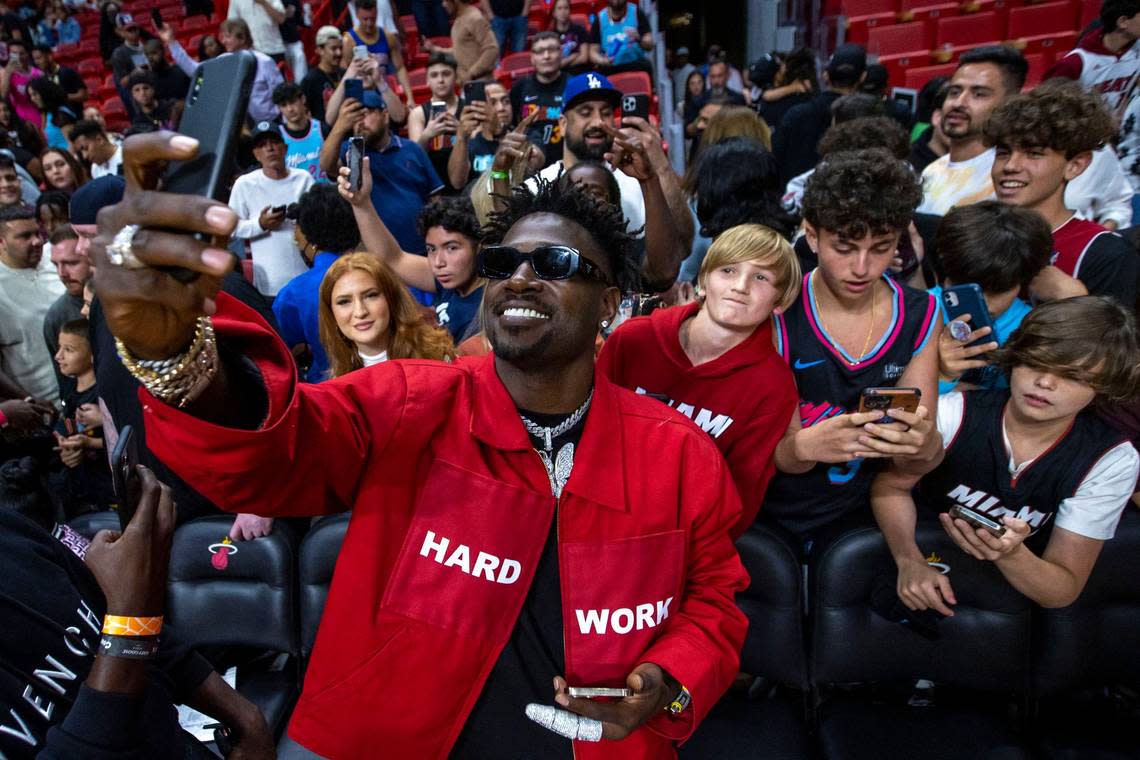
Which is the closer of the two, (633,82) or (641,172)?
(641,172)

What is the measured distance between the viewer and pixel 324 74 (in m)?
7.85

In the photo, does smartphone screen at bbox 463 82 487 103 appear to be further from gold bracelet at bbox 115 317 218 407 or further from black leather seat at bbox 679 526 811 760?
gold bracelet at bbox 115 317 218 407

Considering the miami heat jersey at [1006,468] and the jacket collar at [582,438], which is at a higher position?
the jacket collar at [582,438]

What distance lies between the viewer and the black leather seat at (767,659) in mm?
2277

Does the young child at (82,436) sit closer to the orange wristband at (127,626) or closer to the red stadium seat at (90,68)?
the orange wristband at (127,626)

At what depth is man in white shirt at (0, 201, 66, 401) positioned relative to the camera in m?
4.62

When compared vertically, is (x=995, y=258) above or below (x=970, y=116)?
below

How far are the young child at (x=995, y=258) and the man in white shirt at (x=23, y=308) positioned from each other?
4923 mm

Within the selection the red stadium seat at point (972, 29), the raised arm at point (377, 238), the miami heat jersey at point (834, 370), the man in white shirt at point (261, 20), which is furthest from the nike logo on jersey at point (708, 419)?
the man in white shirt at point (261, 20)

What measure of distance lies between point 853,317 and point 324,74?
711 cm

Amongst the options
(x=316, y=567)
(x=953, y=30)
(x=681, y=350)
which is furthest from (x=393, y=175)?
(x=953, y=30)

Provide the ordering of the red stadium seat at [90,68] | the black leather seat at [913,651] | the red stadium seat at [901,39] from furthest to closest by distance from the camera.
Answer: the red stadium seat at [90,68]
the red stadium seat at [901,39]
the black leather seat at [913,651]

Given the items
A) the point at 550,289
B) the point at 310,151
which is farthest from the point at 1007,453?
the point at 310,151

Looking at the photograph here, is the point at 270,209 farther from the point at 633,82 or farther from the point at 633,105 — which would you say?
the point at 633,82
